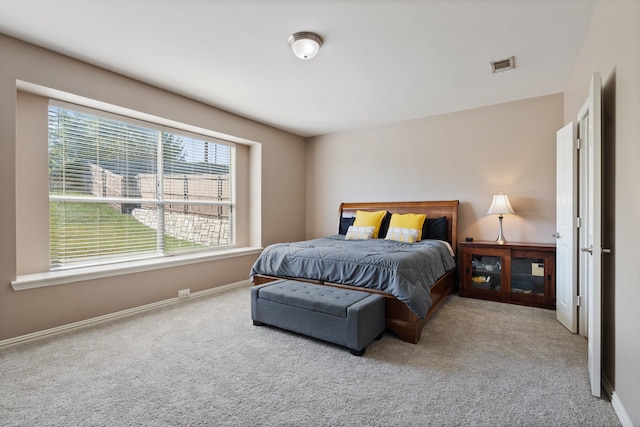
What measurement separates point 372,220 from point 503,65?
242 centimetres

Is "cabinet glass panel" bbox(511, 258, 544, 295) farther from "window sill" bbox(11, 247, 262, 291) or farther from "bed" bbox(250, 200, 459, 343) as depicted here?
"window sill" bbox(11, 247, 262, 291)

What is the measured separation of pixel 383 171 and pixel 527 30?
283cm

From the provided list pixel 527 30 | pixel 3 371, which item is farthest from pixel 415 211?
pixel 3 371

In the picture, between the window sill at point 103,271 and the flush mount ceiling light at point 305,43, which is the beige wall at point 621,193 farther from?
the window sill at point 103,271

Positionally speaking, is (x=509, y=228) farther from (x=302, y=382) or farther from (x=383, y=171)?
(x=302, y=382)

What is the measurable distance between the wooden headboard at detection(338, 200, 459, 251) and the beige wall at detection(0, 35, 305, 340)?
1.32m

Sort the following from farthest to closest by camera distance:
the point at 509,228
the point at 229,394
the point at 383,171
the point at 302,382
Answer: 1. the point at 383,171
2. the point at 509,228
3. the point at 302,382
4. the point at 229,394

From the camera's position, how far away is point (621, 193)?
1.67 meters

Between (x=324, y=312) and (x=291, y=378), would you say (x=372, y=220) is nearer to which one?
(x=324, y=312)

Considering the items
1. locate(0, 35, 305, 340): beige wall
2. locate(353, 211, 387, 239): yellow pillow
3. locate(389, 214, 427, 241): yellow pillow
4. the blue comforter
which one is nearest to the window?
locate(0, 35, 305, 340): beige wall

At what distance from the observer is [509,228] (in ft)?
13.5

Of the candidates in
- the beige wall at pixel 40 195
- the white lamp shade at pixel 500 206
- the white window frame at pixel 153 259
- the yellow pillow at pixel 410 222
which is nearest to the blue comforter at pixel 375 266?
the yellow pillow at pixel 410 222

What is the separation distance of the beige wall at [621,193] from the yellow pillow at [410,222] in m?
2.30

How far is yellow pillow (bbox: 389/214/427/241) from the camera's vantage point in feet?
13.8
